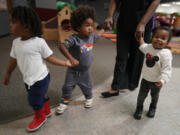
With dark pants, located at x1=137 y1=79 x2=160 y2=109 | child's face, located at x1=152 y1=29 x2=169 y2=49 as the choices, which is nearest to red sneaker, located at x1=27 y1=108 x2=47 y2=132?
dark pants, located at x1=137 y1=79 x2=160 y2=109

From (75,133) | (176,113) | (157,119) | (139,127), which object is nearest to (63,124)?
(75,133)

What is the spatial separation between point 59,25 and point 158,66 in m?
2.86

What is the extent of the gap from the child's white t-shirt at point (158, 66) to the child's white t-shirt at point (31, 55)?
2.39ft

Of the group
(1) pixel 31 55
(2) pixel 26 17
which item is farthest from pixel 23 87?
(2) pixel 26 17

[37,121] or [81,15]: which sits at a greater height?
[81,15]

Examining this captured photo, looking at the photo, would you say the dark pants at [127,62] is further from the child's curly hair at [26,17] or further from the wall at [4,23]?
the wall at [4,23]

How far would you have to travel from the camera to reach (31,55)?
947 millimetres

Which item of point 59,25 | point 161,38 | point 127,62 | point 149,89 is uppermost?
point 59,25

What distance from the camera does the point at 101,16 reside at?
21.3 feet

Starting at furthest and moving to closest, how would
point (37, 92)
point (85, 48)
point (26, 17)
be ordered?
point (85, 48) → point (37, 92) → point (26, 17)

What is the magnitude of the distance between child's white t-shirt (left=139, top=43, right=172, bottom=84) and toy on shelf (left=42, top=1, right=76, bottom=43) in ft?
8.11

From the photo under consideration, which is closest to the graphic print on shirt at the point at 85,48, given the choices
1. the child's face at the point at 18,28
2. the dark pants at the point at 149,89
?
the child's face at the point at 18,28

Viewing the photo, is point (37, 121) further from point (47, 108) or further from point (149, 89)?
point (149, 89)

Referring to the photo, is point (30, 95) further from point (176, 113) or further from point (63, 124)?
point (176, 113)
